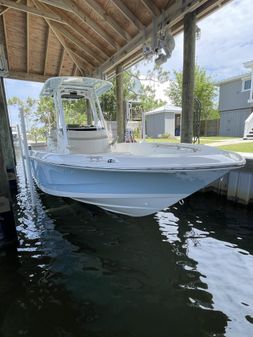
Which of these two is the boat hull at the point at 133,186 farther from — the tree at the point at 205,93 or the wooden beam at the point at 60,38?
the tree at the point at 205,93

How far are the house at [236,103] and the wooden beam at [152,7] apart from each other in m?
11.3

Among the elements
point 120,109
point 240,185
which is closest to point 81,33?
point 120,109

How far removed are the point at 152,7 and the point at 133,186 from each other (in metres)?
4.34

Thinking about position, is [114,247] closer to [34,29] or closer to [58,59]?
[34,29]

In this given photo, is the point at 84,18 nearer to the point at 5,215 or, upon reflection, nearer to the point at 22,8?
the point at 22,8

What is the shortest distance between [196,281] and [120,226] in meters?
1.86

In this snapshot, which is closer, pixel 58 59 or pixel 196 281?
pixel 196 281

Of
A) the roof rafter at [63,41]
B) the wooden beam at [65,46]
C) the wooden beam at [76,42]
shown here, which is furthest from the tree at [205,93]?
the wooden beam at [76,42]

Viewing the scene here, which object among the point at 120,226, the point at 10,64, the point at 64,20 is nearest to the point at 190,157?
the point at 120,226

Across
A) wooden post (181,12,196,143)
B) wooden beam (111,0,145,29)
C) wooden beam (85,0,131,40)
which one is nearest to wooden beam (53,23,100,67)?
wooden beam (85,0,131,40)

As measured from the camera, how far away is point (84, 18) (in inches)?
245

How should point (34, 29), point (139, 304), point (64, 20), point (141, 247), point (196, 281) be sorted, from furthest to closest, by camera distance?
point (34, 29), point (64, 20), point (141, 247), point (196, 281), point (139, 304)

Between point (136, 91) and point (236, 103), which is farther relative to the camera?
point (136, 91)

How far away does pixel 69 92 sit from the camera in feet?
16.1
